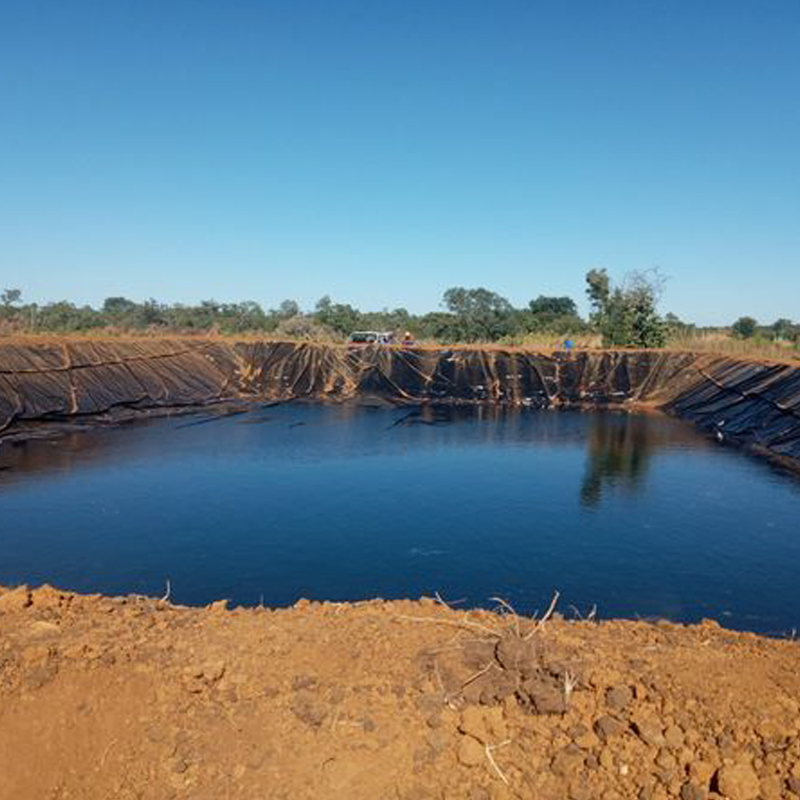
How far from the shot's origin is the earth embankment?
17953mm

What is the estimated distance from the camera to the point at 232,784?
314cm

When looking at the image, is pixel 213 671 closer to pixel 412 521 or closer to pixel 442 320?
pixel 412 521

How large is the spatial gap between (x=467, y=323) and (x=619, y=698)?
35.1m

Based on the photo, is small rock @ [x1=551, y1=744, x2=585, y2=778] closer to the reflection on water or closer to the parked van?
the reflection on water

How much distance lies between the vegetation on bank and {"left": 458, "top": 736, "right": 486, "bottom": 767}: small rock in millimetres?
23674

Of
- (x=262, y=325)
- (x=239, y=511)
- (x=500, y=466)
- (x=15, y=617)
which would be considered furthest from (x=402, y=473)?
(x=262, y=325)

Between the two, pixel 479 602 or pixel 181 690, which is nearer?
pixel 181 690

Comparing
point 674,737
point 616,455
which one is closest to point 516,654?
point 674,737

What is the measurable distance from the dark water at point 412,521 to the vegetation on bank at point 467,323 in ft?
39.3

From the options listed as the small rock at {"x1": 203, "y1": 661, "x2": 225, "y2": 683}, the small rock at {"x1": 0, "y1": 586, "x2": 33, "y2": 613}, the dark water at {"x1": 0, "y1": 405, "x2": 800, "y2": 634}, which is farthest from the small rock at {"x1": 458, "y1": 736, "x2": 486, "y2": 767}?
the dark water at {"x1": 0, "y1": 405, "x2": 800, "y2": 634}

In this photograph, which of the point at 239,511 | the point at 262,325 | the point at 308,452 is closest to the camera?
the point at 239,511

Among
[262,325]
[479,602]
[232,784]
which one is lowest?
[479,602]

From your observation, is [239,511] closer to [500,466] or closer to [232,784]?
[500,466]

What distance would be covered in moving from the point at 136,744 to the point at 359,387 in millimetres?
22050
